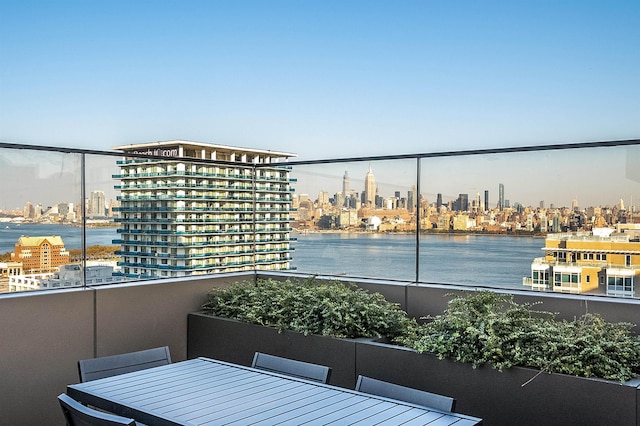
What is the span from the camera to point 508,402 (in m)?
3.61

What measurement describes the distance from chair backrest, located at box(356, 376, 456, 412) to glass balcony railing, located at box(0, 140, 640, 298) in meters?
1.92

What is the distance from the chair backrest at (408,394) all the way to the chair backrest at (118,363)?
4.05 ft

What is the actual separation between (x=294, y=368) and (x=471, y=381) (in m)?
1.08

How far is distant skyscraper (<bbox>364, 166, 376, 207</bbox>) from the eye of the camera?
5152 millimetres

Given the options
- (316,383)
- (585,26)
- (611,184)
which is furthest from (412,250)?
(585,26)

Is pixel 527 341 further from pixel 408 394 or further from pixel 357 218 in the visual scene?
pixel 357 218

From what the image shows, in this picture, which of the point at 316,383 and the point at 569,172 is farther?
the point at 569,172

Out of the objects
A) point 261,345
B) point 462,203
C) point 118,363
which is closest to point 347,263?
point 261,345

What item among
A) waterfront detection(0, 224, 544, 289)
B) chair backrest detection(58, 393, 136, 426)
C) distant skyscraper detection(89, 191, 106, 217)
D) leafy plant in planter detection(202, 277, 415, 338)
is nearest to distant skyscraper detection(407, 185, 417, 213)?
waterfront detection(0, 224, 544, 289)

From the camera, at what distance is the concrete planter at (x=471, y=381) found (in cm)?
329

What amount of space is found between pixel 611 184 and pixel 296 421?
8.74 ft

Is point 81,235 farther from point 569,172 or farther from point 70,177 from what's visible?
point 569,172

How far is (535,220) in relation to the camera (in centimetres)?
441

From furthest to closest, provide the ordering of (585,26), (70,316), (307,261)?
(585,26) < (307,261) < (70,316)
